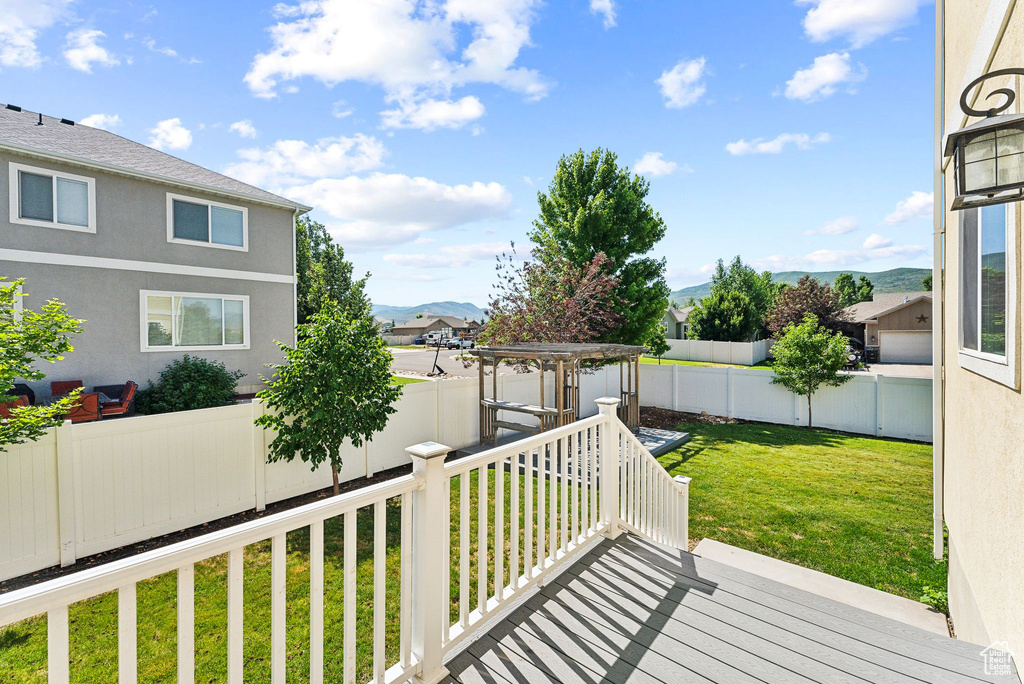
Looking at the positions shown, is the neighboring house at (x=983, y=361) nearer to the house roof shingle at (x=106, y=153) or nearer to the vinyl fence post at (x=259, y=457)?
the vinyl fence post at (x=259, y=457)

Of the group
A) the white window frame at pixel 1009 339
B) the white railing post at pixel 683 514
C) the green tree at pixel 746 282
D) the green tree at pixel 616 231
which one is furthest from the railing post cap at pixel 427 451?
the green tree at pixel 746 282

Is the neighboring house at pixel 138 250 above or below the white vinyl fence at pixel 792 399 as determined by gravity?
above

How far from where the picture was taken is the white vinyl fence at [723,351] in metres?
26.9

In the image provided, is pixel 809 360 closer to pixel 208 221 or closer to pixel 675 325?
pixel 208 221

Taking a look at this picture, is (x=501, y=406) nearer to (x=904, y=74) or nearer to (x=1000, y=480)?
A: (x=1000, y=480)

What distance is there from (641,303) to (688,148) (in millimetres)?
5272

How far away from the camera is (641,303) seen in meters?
14.5

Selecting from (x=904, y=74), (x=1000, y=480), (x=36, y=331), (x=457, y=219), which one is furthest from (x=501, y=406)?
(x=457, y=219)

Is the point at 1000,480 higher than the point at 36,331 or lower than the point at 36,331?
lower

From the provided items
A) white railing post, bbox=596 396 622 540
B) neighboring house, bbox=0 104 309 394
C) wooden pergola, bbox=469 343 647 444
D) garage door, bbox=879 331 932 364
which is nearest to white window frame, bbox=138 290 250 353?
neighboring house, bbox=0 104 309 394

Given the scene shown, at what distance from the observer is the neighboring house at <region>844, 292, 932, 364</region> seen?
2716 centimetres

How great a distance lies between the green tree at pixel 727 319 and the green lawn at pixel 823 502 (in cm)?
2024

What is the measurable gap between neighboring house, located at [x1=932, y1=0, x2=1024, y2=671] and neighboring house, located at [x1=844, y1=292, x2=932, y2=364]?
93.0 ft

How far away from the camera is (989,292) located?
7.62ft
